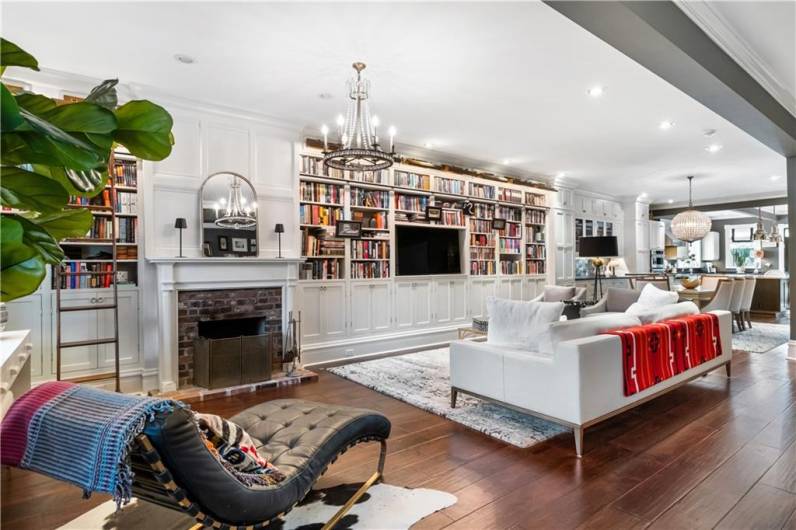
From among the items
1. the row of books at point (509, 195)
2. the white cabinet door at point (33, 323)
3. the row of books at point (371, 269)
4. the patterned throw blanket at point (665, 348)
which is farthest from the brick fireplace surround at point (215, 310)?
the row of books at point (509, 195)

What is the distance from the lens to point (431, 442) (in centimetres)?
288

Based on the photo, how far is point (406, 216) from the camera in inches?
244

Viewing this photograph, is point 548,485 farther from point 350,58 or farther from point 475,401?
point 350,58

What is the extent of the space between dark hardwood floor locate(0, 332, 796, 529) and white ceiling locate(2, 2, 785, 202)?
2.72 m

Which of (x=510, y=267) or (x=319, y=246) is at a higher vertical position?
(x=319, y=246)

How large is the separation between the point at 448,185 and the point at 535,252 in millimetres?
2415

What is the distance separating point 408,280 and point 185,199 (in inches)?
118

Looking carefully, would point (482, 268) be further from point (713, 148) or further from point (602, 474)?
point (602, 474)

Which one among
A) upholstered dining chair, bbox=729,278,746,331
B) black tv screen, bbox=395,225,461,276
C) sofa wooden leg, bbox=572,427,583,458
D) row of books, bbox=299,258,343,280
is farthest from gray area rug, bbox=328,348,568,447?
upholstered dining chair, bbox=729,278,746,331

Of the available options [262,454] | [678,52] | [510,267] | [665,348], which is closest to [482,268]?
[510,267]

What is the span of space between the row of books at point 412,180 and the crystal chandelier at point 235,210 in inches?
85.8

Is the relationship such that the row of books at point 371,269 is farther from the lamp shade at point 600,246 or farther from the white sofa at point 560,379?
the lamp shade at point 600,246

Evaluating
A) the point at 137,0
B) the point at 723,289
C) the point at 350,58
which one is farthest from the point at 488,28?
the point at 723,289

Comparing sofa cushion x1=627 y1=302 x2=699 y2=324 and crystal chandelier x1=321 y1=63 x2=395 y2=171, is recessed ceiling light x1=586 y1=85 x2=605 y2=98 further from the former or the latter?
sofa cushion x1=627 y1=302 x2=699 y2=324
